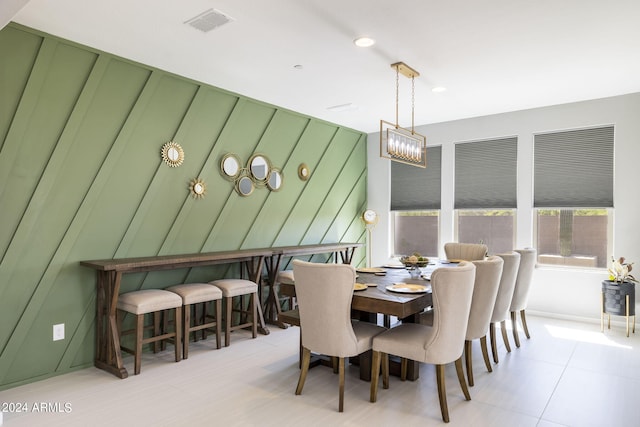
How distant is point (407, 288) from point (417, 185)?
3674mm

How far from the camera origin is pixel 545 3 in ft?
8.96

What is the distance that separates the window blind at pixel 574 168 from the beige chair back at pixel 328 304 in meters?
3.95

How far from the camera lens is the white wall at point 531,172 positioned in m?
4.83

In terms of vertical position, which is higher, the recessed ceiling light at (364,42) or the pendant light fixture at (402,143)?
the recessed ceiling light at (364,42)

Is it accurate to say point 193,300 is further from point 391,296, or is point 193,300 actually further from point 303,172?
point 303,172

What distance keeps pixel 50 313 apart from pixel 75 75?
2.03 m

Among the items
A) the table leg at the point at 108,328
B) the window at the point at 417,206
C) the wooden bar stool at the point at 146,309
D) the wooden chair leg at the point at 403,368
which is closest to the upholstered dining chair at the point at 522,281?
the wooden chair leg at the point at 403,368

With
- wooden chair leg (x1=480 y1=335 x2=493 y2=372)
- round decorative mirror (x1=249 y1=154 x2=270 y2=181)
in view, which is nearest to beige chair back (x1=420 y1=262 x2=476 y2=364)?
wooden chair leg (x1=480 y1=335 x2=493 y2=372)

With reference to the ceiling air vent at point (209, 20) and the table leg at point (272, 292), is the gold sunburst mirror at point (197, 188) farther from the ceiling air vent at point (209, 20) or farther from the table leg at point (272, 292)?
the ceiling air vent at point (209, 20)

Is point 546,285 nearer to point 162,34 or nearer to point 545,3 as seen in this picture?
point 545,3

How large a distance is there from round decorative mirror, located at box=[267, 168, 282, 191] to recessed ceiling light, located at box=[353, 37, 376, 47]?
2289 millimetres

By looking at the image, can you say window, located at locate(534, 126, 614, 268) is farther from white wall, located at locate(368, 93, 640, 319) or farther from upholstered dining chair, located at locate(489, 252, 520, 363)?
upholstered dining chair, located at locate(489, 252, 520, 363)

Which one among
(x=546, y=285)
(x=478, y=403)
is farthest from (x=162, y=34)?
(x=546, y=285)

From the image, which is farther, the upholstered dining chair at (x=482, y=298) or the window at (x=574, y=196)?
the window at (x=574, y=196)
